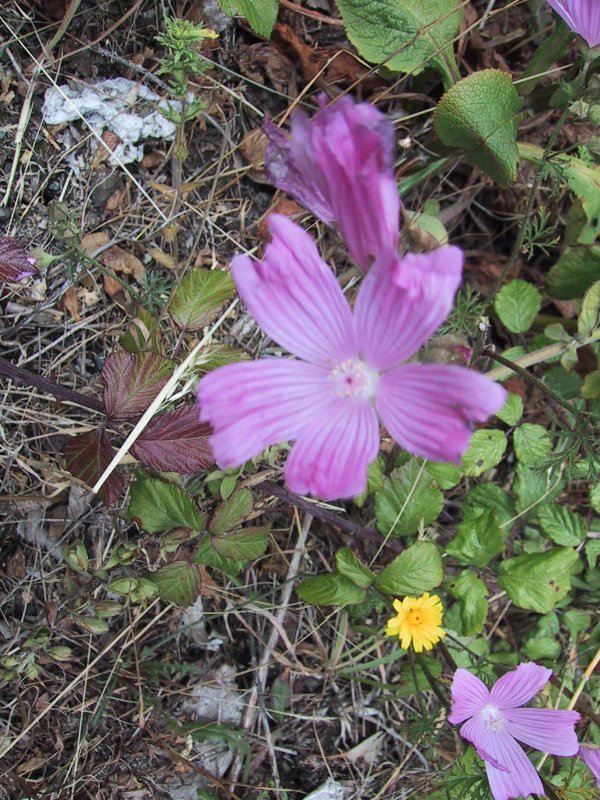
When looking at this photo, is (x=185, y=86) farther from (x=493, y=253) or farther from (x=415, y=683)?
(x=415, y=683)

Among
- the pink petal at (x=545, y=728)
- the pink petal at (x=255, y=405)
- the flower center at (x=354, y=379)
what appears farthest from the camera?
the pink petal at (x=545, y=728)

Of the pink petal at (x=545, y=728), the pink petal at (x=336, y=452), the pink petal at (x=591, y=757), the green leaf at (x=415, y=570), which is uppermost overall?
the pink petal at (x=336, y=452)

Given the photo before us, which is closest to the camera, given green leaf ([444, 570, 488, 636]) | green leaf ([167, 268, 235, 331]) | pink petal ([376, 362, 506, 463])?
pink petal ([376, 362, 506, 463])

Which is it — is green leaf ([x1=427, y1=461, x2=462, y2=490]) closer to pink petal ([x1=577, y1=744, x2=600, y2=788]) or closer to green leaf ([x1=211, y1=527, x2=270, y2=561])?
green leaf ([x1=211, y1=527, x2=270, y2=561])

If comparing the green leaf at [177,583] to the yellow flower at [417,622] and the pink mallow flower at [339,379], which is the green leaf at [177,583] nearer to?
the yellow flower at [417,622]

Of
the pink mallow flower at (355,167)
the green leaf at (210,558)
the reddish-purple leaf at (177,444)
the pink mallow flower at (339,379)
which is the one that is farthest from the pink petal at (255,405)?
the green leaf at (210,558)

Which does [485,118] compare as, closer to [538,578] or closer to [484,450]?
[484,450]

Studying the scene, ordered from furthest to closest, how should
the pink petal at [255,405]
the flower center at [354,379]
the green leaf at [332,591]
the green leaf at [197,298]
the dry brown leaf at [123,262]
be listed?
the dry brown leaf at [123,262], the green leaf at [332,591], the green leaf at [197,298], the flower center at [354,379], the pink petal at [255,405]

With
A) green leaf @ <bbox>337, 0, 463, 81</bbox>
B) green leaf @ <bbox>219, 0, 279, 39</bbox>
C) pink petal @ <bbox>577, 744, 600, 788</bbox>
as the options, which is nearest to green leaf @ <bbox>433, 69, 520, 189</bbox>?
green leaf @ <bbox>337, 0, 463, 81</bbox>
